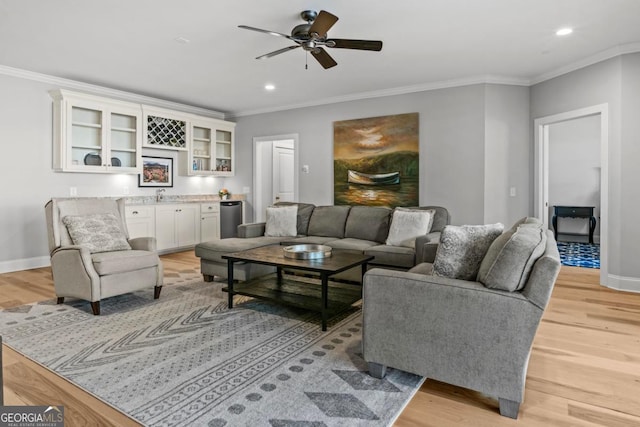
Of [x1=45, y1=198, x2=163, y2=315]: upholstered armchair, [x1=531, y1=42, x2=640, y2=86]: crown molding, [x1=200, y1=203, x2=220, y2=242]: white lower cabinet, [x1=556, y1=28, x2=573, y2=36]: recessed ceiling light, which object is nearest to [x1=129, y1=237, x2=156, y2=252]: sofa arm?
[x1=45, y1=198, x2=163, y2=315]: upholstered armchair

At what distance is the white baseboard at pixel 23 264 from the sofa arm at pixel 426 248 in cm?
489

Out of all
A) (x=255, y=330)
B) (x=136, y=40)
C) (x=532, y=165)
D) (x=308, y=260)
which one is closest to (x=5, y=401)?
(x=255, y=330)

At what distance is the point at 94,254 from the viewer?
3566mm

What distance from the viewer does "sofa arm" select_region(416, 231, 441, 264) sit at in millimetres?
3553

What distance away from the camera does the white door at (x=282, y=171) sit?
782 centimetres

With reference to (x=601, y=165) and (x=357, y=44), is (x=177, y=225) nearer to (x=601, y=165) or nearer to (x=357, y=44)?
(x=357, y=44)

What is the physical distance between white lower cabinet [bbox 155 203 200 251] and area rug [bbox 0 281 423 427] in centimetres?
249

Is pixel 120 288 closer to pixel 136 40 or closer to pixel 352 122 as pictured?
pixel 136 40

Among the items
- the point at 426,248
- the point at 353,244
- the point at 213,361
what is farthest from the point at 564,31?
the point at 213,361

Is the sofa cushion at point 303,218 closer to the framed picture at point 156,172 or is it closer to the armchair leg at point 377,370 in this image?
the framed picture at point 156,172

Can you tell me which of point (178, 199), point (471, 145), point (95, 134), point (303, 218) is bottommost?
point (303, 218)

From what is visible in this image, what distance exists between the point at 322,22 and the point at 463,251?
1.94 m

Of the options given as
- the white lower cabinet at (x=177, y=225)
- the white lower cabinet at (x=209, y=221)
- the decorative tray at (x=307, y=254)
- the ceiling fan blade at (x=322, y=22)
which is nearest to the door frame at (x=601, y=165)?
the decorative tray at (x=307, y=254)

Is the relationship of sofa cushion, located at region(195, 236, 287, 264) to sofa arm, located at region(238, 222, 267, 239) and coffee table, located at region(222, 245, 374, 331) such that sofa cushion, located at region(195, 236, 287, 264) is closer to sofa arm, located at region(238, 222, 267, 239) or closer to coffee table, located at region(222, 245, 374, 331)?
coffee table, located at region(222, 245, 374, 331)
